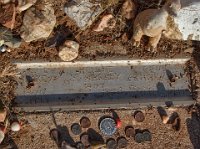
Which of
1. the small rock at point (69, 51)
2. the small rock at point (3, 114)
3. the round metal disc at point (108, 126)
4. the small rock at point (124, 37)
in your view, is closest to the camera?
the small rock at point (3, 114)

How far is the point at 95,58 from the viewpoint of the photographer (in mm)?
6207

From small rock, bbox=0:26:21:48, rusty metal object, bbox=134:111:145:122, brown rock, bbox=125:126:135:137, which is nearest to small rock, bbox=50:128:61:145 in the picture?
brown rock, bbox=125:126:135:137

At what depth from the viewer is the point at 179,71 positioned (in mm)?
6340

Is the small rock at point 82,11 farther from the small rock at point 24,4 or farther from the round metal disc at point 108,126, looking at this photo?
the round metal disc at point 108,126

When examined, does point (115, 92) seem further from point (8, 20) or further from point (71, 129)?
point (8, 20)

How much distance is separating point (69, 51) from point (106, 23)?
0.62 m

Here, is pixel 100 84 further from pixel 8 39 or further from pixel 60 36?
pixel 8 39

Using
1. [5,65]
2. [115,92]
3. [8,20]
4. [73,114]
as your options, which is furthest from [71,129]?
[8,20]

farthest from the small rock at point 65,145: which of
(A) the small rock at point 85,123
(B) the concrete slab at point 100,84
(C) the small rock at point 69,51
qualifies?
(C) the small rock at point 69,51

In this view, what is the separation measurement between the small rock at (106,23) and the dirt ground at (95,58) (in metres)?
0.06

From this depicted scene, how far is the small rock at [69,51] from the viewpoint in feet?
19.7

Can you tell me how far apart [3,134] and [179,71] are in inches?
95.9

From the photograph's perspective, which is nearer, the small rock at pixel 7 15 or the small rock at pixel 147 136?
the small rock at pixel 7 15

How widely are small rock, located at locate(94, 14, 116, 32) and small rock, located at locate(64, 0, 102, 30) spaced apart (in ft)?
0.36
